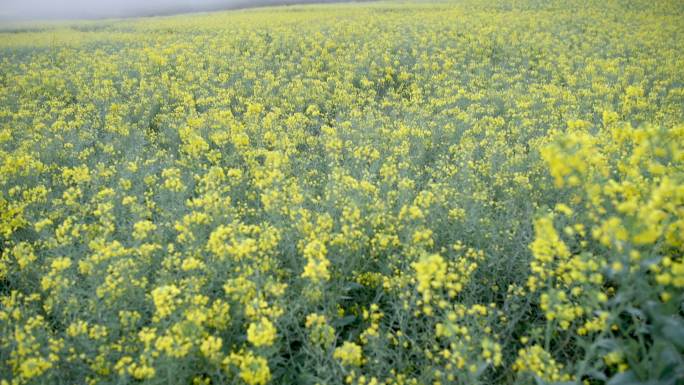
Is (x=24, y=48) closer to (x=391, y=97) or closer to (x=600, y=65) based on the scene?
(x=391, y=97)

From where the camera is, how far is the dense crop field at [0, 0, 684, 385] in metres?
3.06

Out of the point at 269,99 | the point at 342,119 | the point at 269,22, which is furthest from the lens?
the point at 269,22

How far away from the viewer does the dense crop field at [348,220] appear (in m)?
3.06

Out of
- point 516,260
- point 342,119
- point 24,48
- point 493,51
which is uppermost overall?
point 24,48

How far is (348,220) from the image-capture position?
5129 mm

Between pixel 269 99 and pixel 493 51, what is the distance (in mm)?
8953

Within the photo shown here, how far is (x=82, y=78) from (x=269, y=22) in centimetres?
1366

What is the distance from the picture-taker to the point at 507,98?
32.0 ft

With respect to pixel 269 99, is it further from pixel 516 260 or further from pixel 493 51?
pixel 493 51

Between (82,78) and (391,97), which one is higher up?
(82,78)

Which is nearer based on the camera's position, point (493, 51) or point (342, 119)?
point (342, 119)

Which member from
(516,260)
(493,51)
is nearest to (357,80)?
(493,51)

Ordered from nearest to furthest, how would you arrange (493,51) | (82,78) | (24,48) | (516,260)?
(516,260) < (82,78) < (493,51) < (24,48)

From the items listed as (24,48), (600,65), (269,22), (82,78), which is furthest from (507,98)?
(24,48)
